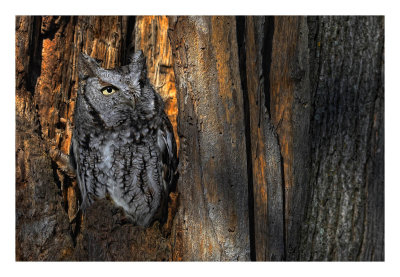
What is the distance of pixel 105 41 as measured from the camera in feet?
4.48

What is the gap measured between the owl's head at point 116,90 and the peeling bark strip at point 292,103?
495mm

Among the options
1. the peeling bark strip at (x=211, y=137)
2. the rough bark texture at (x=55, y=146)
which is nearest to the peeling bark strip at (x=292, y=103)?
the peeling bark strip at (x=211, y=137)

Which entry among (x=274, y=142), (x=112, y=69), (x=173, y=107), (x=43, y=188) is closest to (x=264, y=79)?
(x=274, y=142)

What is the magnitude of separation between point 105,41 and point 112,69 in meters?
0.13

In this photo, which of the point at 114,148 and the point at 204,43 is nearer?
the point at 204,43

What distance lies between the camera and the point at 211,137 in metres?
1.30

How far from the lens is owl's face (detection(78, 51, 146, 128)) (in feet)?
4.29

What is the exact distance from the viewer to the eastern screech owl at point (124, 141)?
132 centimetres

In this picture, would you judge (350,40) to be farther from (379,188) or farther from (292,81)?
(379,188)

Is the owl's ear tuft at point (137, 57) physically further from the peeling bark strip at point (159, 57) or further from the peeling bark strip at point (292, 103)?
the peeling bark strip at point (292, 103)

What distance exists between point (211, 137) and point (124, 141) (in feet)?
1.25

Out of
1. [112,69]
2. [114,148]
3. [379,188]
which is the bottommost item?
[379,188]

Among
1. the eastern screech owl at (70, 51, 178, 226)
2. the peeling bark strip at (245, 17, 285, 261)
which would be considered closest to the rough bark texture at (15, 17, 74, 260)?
the eastern screech owl at (70, 51, 178, 226)

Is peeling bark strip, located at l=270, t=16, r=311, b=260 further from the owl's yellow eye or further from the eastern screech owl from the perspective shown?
the owl's yellow eye
